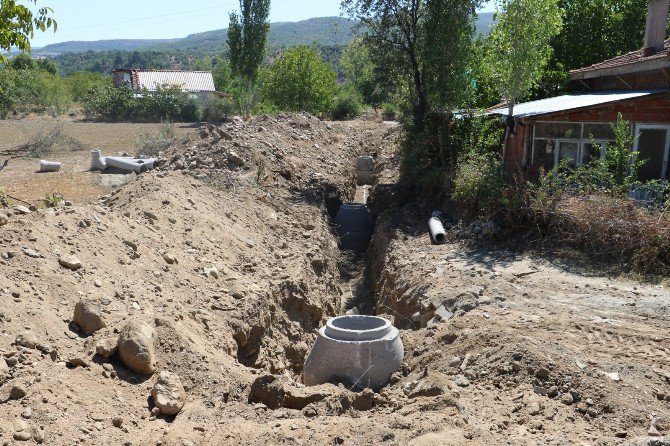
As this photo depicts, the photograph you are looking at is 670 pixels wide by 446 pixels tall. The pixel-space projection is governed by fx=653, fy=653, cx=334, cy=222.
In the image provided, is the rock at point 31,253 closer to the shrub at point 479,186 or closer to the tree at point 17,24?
the tree at point 17,24

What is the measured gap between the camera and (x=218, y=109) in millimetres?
53875

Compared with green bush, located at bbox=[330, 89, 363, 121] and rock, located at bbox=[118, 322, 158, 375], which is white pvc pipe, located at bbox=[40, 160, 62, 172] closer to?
rock, located at bbox=[118, 322, 158, 375]

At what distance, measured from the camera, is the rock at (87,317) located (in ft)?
21.7

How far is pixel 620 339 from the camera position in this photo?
8.03m

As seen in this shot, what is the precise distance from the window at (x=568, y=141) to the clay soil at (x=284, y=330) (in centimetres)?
377

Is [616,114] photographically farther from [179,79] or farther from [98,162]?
[179,79]

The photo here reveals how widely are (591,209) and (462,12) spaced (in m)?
9.60

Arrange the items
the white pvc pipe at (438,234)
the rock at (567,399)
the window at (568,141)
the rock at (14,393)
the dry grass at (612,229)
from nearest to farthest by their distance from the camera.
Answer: the rock at (14,393), the rock at (567,399), the dry grass at (612,229), the white pvc pipe at (438,234), the window at (568,141)

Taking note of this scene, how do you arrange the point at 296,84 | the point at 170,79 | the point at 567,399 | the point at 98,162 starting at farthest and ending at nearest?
the point at 170,79 → the point at 296,84 → the point at 98,162 → the point at 567,399

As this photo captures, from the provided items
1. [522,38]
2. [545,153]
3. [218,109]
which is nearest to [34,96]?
[218,109]

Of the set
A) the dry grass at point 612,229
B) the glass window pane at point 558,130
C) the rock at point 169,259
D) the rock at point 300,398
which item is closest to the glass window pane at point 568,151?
the glass window pane at point 558,130

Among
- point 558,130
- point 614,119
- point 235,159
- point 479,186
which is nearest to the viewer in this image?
point 479,186

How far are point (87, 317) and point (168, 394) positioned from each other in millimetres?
1313

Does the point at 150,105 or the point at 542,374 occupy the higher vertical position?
the point at 150,105
